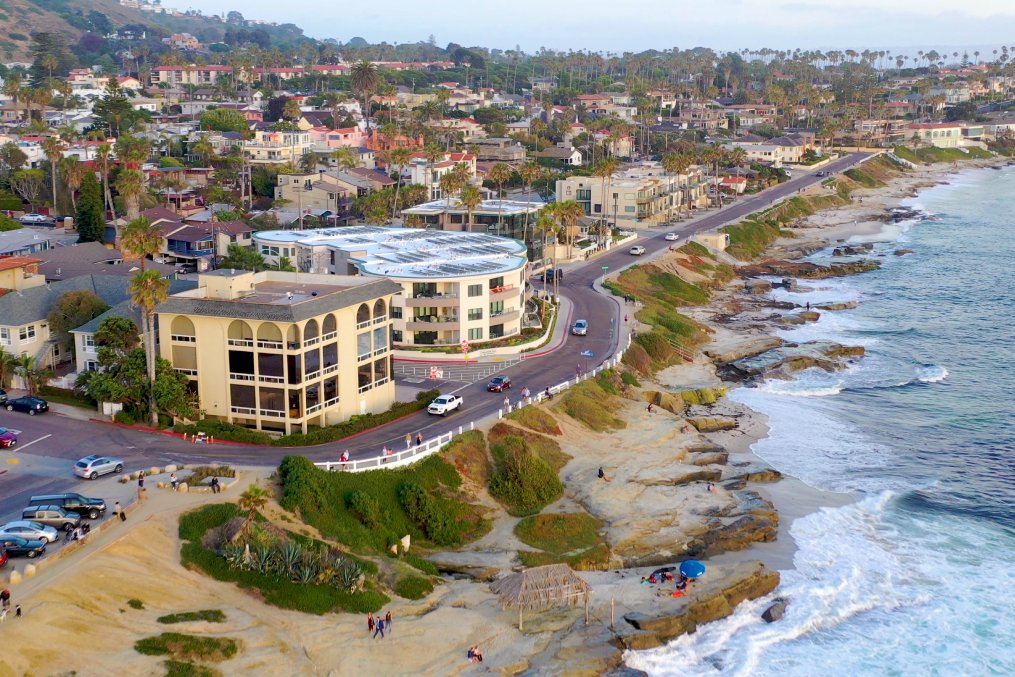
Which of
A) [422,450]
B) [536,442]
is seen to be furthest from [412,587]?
[536,442]

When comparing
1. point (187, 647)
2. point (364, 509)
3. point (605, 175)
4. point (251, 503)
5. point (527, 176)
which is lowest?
point (187, 647)

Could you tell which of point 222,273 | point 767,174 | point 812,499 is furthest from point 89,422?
point 767,174

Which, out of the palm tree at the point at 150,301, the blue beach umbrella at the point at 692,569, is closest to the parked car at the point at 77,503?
the palm tree at the point at 150,301

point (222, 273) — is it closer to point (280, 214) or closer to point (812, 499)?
point (812, 499)

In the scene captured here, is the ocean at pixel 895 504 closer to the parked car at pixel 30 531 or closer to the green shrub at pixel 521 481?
the green shrub at pixel 521 481

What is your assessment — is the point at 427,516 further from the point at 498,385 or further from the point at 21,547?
the point at 498,385

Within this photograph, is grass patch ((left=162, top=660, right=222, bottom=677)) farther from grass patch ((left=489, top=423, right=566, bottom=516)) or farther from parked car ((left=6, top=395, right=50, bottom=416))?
parked car ((left=6, top=395, right=50, bottom=416))

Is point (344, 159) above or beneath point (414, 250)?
above
